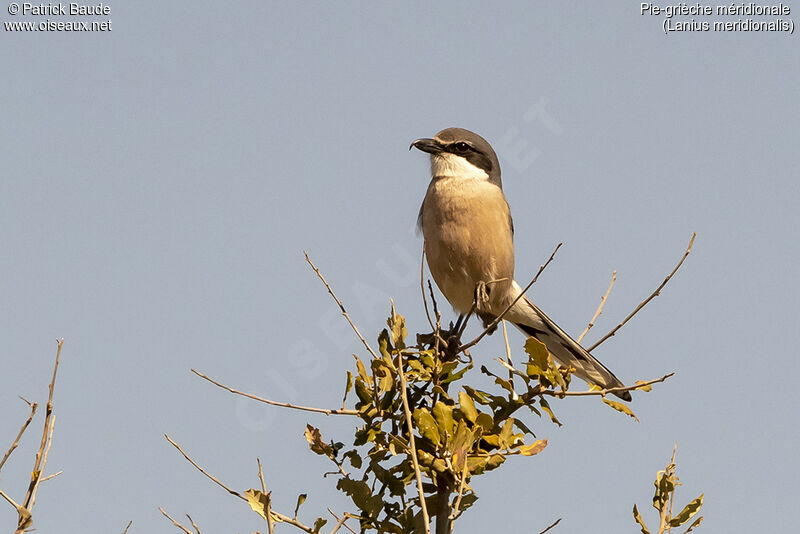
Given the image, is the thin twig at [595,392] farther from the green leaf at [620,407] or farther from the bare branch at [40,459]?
the bare branch at [40,459]

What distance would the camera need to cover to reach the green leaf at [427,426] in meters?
2.96

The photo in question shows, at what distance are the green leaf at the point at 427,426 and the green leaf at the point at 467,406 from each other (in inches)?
5.4

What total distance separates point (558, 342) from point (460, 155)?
1231mm

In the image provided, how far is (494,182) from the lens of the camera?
5.50 metres

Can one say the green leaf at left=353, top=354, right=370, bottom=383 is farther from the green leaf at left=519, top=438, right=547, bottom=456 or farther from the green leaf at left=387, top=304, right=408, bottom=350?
the green leaf at left=519, top=438, right=547, bottom=456

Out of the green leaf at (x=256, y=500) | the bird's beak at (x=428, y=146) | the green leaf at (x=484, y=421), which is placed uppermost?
the bird's beak at (x=428, y=146)

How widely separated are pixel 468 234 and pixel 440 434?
2.04 metres

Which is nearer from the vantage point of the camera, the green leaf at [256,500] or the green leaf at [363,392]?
the green leaf at [256,500]

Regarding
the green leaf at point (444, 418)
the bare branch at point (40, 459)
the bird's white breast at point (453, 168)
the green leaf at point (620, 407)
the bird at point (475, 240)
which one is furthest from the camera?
the bird's white breast at point (453, 168)

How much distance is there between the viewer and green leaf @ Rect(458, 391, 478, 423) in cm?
307

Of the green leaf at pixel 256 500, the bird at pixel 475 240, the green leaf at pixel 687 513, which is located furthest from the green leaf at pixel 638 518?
the bird at pixel 475 240

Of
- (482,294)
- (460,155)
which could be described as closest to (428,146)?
(460,155)

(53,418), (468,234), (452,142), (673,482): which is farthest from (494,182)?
(53,418)

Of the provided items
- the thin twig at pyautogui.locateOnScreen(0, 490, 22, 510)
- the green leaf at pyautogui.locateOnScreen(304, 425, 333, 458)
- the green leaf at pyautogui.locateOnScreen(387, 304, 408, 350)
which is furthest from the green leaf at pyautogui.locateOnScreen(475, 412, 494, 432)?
the thin twig at pyautogui.locateOnScreen(0, 490, 22, 510)
